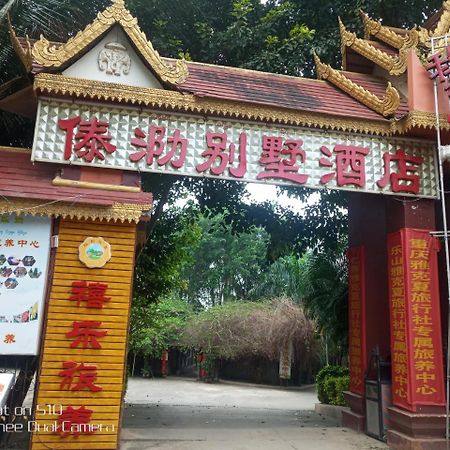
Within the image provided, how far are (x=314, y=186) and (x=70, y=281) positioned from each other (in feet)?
12.0

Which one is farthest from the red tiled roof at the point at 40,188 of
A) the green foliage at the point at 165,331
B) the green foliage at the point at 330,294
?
the green foliage at the point at 165,331

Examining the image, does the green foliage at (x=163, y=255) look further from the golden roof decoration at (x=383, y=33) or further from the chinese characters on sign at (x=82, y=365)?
the golden roof decoration at (x=383, y=33)

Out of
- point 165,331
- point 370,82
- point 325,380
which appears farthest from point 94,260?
point 165,331

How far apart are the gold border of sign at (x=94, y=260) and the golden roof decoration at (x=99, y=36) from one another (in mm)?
2376

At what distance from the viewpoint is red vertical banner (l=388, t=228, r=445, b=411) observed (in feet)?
20.8

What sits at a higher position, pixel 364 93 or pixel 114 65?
pixel 364 93

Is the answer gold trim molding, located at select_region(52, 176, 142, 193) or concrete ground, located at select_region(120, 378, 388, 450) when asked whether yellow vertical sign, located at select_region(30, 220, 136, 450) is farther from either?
concrete ground, located at select_region(120, 378, 388, 450)

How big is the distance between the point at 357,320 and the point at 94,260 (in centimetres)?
490

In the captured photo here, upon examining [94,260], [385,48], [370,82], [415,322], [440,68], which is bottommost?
[415,322]

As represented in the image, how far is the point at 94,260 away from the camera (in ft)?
19.4

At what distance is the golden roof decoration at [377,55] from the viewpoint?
24.2 feet

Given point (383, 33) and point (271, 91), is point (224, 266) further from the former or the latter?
point (271, 91)

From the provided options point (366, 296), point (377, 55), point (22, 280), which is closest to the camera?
point (22, 280)

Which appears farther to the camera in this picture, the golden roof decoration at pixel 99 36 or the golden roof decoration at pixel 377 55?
the golden roof decoration at pixel 377 55
